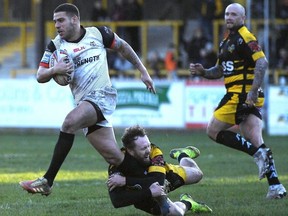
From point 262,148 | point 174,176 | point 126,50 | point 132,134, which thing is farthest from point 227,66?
point 132,134

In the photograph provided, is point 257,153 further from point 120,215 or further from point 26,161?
point 26,161

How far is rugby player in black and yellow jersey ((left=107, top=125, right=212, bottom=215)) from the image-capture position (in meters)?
8.59

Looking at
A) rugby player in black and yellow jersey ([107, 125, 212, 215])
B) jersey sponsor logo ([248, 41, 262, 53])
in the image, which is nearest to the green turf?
rugby player in black and yellow jersey ([107, 125, 212, 215])

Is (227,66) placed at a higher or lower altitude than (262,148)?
higher

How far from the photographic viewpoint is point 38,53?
2844cm

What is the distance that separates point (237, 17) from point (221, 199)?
7.36ft

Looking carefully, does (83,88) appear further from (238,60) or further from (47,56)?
(238,60)

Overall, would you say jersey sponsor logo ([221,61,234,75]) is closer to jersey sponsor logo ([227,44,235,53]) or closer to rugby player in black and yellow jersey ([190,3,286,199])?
rugby player in black and yellow jersey ([190,3,286,199])

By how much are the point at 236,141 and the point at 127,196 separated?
8.08 feet

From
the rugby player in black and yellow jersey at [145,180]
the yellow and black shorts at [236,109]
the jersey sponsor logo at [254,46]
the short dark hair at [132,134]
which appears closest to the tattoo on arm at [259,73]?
the jersey sponsor logo at [254,46]

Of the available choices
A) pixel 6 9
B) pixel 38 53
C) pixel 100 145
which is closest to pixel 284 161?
pixel 100 145

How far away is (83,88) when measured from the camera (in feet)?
30.4

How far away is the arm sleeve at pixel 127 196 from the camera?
8.55 meters

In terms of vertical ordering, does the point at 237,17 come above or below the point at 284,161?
above
